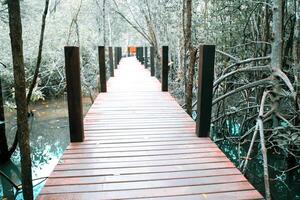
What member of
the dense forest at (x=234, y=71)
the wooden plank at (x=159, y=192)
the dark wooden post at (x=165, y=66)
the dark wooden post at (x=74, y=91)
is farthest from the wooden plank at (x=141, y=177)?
the dark wooden post at (x=165, y=66)

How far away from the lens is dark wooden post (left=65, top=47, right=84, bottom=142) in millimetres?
3029

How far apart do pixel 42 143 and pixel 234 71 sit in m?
5.56

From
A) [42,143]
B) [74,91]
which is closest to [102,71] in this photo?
[42,143]

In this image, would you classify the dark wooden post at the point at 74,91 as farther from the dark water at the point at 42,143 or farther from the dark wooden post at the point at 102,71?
the dark wooden post at the point at 102,71

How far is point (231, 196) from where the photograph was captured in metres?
2.19

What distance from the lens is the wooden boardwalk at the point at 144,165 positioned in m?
2.25

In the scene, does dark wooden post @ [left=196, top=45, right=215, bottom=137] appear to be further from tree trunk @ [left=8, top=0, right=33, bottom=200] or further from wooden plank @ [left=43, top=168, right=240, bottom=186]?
tree trunk @ [left=8, top=0, right=33, bottom=200]

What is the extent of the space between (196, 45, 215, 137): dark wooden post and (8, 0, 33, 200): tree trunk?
6.39 ft

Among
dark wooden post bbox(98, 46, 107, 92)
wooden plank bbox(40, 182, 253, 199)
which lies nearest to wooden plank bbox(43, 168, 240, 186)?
wooden plank bbox(40, 182, 253, 199)

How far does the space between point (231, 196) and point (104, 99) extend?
3869 mm

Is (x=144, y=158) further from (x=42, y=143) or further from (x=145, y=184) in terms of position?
(x=42, y=143)

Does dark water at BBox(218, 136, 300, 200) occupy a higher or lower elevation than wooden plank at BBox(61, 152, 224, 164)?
lower

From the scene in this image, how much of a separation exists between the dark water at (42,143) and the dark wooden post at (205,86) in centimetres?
225

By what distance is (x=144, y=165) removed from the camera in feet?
8.87
